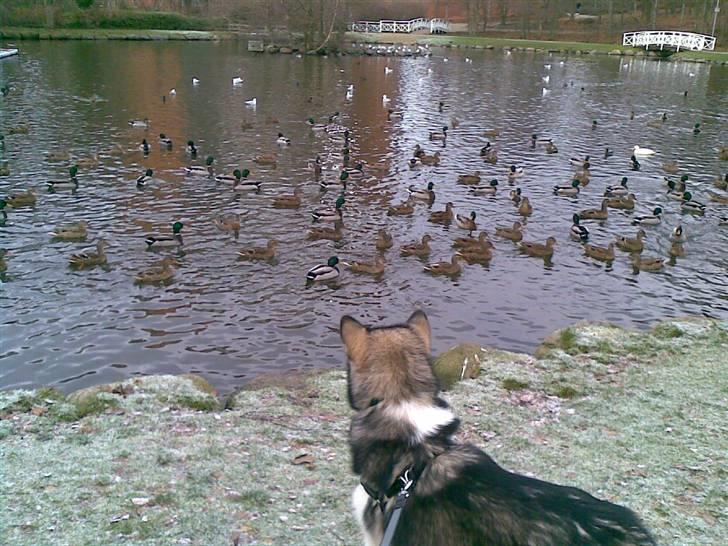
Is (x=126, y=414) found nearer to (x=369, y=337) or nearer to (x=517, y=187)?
(x=369, y=337)

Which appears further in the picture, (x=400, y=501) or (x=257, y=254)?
(x=257, y=254)

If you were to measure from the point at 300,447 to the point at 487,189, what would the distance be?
16378mm

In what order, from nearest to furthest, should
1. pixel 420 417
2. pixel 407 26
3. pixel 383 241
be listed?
1. pixel 420 417
2. pixel 383 241
3. pixel 407 26

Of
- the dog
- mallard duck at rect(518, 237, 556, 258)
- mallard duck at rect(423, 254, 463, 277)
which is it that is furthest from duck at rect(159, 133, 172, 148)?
the dog

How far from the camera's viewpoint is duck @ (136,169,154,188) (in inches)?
829

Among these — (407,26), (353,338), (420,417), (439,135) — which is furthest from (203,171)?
(407,26)

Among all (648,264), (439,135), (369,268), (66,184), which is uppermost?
(439,135)

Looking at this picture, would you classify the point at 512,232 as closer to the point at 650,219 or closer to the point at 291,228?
the point at 650,219

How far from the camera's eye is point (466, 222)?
18.7m

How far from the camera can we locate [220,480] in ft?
21.1

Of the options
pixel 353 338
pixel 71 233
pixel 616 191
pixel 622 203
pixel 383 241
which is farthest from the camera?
pixel 616 191

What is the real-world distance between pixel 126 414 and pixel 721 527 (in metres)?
6.65

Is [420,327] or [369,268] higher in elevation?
[420,327]

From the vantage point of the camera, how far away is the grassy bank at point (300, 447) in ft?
18.6
